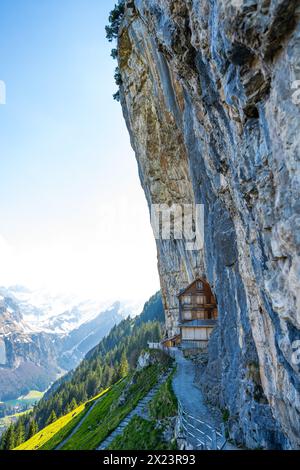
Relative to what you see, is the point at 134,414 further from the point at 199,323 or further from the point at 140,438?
the point at 199,323

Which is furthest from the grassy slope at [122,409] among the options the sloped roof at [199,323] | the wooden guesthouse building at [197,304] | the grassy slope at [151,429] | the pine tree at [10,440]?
the pine tree at [10,440]

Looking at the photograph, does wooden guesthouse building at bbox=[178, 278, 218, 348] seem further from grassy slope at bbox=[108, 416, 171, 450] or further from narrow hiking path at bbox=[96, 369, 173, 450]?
grassy slope at bbox=[108, 416, 171, 450]

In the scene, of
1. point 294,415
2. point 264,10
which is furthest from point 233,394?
point 264,10

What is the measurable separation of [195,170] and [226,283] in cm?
1217

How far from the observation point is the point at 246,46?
46.6 ft

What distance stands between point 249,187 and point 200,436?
1543cm

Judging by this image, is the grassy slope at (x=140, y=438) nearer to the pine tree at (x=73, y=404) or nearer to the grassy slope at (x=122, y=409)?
the grassy slope at (x=122, y=409)

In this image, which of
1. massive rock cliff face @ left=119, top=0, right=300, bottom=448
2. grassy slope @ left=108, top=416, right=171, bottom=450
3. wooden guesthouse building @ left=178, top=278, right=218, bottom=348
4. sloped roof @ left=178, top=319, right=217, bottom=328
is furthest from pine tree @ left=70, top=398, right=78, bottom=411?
massive rock cliff face @ left=119, top=0, right=300, bottom=448

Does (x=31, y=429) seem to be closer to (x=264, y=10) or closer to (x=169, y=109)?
(x=169, y=109)

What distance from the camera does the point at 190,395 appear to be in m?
30.3

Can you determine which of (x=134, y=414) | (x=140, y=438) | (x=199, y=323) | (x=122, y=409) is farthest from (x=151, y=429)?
(x=199, y=323)

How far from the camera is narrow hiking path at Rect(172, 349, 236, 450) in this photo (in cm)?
2440

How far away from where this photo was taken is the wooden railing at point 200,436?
19.4 meters
